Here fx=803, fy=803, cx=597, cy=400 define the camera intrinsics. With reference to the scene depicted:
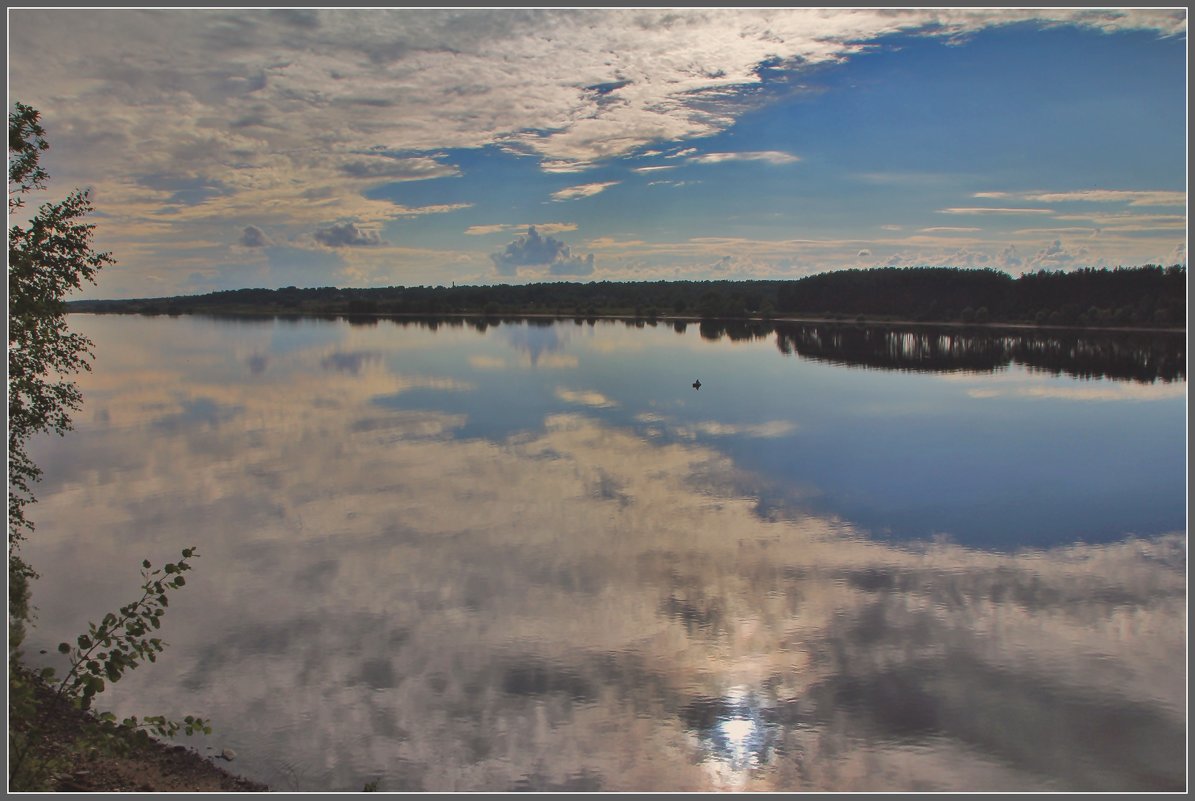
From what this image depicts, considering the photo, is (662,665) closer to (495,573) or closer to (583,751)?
(583,751)

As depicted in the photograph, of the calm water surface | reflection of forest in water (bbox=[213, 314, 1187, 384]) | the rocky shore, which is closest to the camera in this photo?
the rocky shore

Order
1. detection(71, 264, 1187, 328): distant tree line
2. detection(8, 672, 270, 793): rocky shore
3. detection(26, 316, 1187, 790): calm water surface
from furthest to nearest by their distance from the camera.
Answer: detection(71, 264, 1187, 328): distant tree line, detection(26, 316, 1187, 790): calm water surface, detection(8, 672, 270, 793): rocky shore

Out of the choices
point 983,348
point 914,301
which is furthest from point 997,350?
point 914,301

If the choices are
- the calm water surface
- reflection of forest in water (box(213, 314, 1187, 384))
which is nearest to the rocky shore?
the calm water surface

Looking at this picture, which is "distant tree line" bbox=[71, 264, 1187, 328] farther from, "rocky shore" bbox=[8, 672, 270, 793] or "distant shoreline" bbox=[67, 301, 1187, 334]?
"rocky shore" bbox=[8, 672, 270, 793]

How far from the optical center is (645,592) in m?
15.0

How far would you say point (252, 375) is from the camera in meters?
54.5

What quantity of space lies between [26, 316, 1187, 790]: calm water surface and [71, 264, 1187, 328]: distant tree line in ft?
271

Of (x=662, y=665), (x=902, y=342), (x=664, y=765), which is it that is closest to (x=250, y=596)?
(x=662, y=665)

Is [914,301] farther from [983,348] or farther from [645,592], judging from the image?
[645,592]

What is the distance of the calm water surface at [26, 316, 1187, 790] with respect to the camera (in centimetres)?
1012

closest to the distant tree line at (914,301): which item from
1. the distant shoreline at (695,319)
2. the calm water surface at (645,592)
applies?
the distant shoreline at (695,319)

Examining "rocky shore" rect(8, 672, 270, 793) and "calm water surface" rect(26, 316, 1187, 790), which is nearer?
"rocky shore" rect(8, 672, 270, 793)

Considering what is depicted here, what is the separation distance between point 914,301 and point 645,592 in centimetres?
13195
